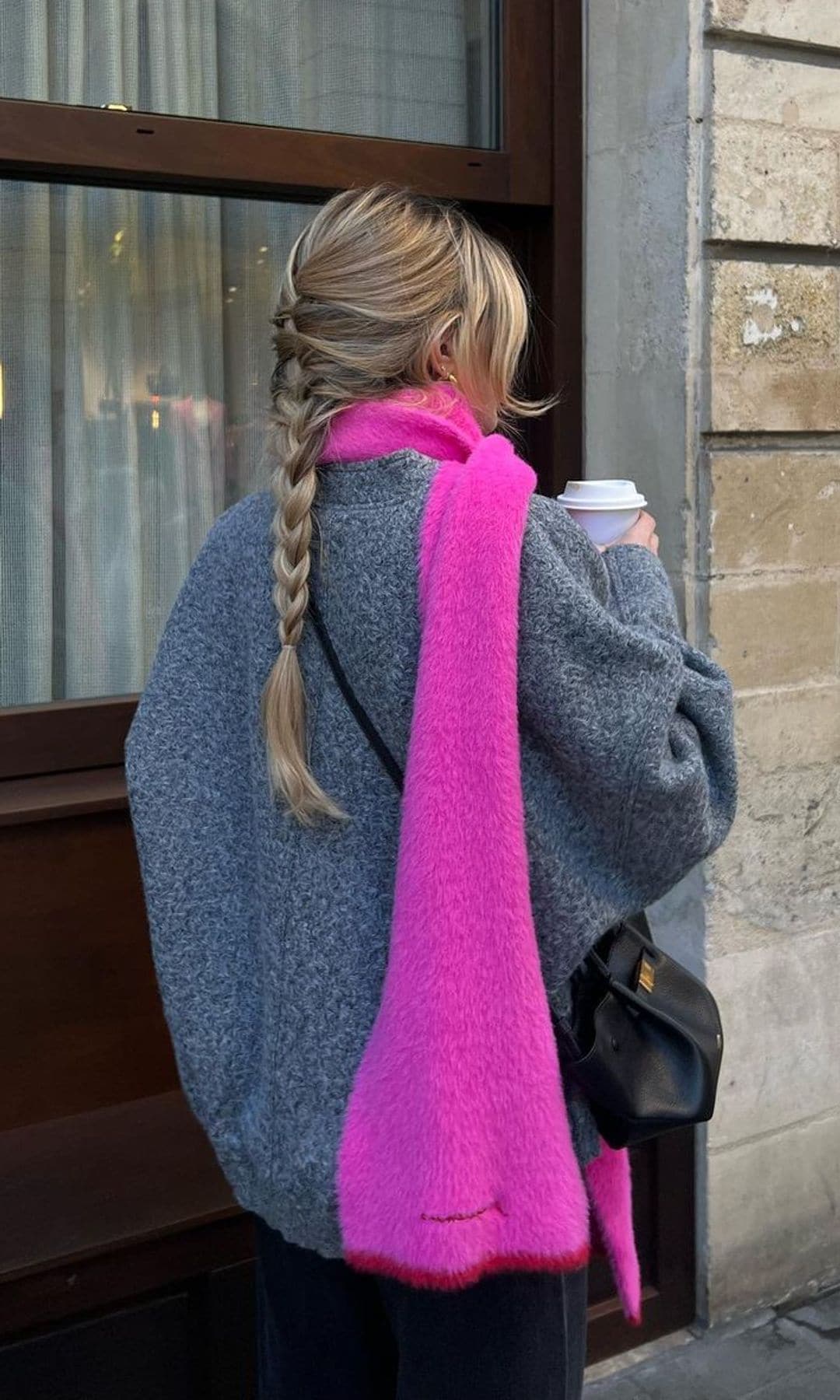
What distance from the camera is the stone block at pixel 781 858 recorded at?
9.68 ft

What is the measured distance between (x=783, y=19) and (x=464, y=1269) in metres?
2.40

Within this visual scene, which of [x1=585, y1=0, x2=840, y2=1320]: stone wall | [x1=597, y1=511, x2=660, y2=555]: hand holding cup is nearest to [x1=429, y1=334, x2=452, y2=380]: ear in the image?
[x1=597, y1=511, x2=660, y2=555]: hand holding cup

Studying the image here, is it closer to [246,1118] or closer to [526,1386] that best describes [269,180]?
[246,1118]

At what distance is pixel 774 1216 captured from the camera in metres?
3.13

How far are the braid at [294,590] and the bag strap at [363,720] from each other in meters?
0.04

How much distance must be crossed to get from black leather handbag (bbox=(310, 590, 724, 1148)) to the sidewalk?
5.12 ft

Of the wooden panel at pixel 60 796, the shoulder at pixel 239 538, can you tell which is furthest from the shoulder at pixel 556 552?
the wooden panel at pixel 60 796

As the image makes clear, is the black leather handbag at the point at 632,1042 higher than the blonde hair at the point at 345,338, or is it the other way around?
the blonde hair at the point at 345,338

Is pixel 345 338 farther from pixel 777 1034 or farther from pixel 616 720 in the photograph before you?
pixel 777 1034

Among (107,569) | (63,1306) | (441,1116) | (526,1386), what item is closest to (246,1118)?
(441,1116)

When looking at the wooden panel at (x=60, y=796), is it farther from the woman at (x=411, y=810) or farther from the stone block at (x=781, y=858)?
the stone block at (x=781, y=858)

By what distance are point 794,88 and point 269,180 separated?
1.04m

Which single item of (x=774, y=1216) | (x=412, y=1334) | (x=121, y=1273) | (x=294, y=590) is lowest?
(x=774, y=1216)

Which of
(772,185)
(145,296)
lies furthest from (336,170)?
(772,185)
